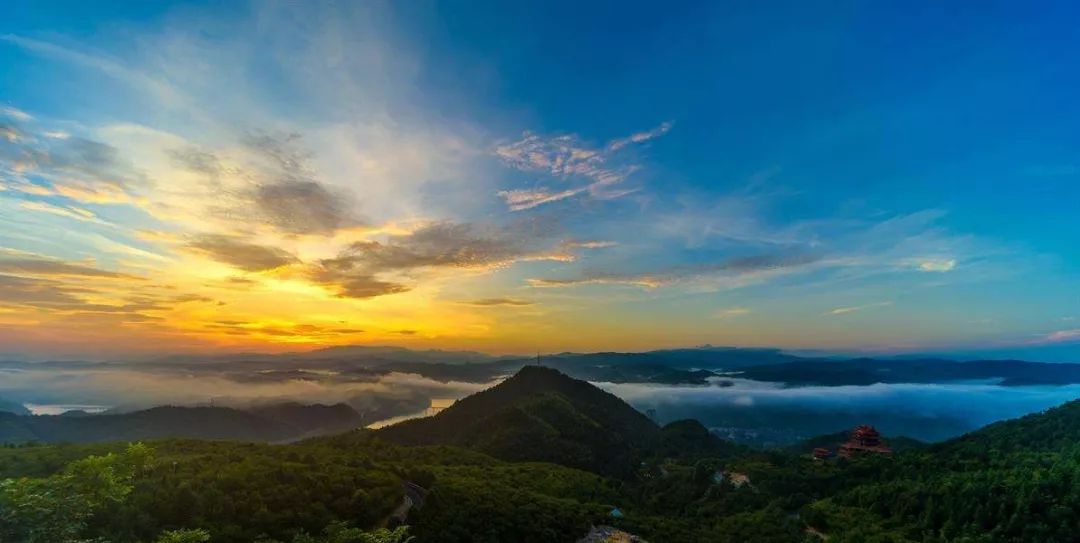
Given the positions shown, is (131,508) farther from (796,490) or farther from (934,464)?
(934,464)

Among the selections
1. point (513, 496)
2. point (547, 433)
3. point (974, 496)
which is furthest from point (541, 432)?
point (974, 496)

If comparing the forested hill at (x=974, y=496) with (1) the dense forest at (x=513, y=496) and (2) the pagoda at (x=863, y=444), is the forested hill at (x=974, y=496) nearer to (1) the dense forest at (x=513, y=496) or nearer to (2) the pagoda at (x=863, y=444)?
(1) the dense forest at (x=513, y=496)

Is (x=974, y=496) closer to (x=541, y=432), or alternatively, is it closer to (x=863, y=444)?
(x=863, y=444)

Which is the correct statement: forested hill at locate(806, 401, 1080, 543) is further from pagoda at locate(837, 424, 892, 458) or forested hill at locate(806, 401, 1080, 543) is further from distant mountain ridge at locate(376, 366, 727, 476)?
distant mountain ridge at locate(376, 366, 727, 476)

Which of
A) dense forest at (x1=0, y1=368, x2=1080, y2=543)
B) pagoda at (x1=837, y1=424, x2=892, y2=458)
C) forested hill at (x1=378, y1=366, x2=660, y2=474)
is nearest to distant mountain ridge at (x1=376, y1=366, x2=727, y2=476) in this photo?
forested hill at (x1=378, y1=366, x2=660, y2=474)

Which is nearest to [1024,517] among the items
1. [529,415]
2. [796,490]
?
[796,490]
